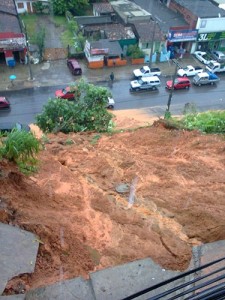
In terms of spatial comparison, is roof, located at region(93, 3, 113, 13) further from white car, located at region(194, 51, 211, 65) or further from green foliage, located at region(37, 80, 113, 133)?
green foliage, located at region(37, 80, 113, 133)

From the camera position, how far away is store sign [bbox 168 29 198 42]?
94.9ft

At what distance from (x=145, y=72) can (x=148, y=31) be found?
4676mm

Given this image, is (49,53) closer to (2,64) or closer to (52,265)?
(2,64)

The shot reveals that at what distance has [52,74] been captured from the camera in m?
26.5

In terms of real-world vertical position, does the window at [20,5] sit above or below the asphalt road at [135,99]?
above

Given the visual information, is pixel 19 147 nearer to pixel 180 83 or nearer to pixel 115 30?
pixel 180 83

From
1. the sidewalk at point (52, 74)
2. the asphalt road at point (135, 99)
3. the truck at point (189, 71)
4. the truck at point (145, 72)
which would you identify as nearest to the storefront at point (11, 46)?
the sidewalk at point (52, 74)

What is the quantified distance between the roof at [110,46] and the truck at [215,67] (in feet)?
25.4

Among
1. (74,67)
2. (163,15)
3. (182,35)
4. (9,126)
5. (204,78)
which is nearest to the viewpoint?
(9,126)

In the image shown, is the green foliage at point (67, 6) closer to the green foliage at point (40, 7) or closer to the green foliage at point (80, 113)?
the green foliage at point (40, 7)

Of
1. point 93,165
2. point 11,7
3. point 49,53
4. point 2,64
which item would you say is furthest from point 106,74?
point 93,165

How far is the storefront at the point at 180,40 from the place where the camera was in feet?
95.2

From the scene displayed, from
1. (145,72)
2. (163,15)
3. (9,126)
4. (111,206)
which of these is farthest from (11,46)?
(111,206)

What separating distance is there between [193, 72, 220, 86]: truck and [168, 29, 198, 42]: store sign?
462cm
